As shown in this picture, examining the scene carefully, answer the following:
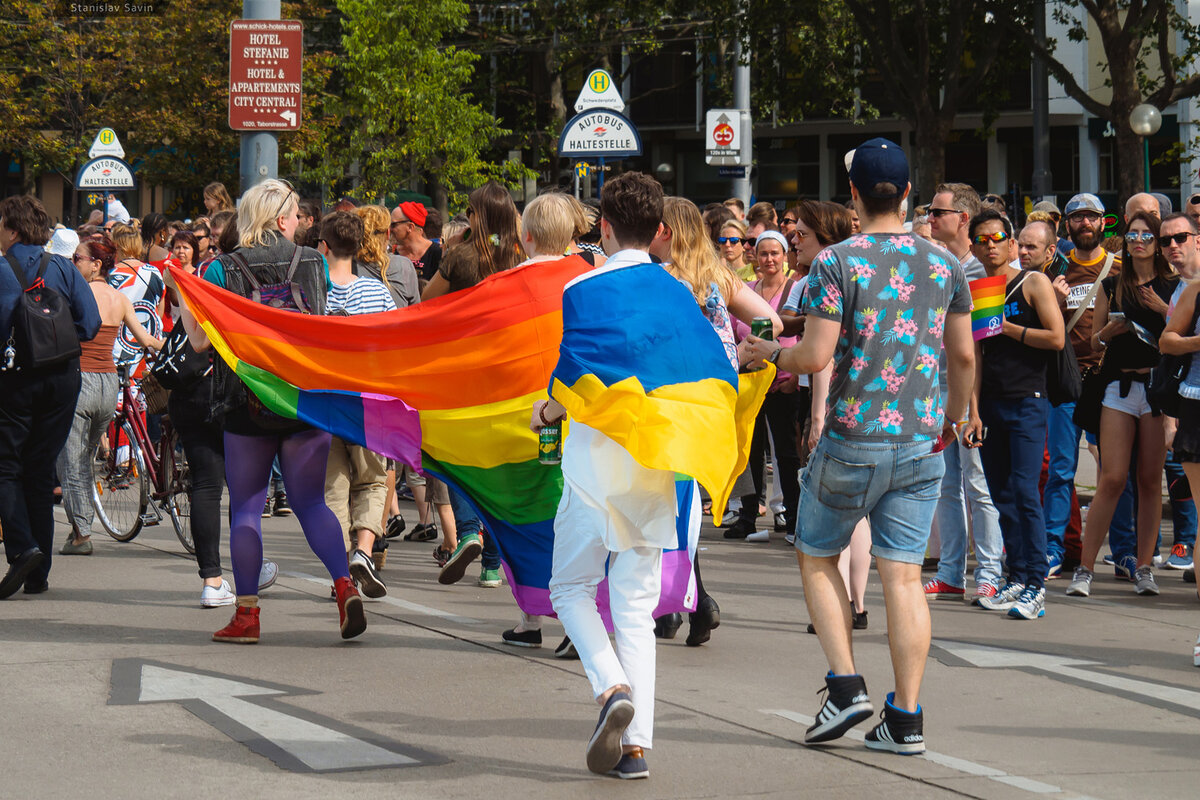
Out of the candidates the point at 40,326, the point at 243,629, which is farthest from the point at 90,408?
the point at 243,629

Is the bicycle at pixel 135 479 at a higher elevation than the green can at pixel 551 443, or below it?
below

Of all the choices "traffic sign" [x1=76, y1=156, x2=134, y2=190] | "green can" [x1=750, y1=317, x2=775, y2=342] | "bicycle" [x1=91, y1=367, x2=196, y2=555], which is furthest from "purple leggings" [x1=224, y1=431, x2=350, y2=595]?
"traffic sign" [x1=76, y1=156, x2=134, y2=190]

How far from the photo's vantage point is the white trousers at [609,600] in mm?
5191

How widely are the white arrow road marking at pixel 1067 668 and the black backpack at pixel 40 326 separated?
4.93 m

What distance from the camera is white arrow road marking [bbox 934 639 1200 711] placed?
668 cm

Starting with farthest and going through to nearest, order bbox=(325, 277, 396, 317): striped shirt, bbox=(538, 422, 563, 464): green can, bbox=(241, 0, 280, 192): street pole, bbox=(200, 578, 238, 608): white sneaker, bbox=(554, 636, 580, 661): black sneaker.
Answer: bbox=(241, 0, 280, 192): street pole, bbox=(325, 277, 396, 317): striped shirt, bbox=(200, 578, 238, 608): white sneaker, bbox=(554, 636, 580, 661): black sneaker, bbox=(538, 422, 563, 464): green can

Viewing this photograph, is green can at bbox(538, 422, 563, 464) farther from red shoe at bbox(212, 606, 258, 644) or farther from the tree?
the tree

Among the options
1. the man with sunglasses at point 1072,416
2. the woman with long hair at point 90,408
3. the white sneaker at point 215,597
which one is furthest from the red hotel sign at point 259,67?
the man with sunglasses at point 1072,416

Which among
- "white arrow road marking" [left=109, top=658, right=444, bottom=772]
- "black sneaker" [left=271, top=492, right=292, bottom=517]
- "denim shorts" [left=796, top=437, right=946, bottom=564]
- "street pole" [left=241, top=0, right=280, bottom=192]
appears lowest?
"black sneaker" [left=271, top=492, right=292, bottom=517]

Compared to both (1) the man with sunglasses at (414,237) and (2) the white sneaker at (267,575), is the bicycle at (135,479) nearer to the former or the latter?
(2) the white sneaker at (267,575)

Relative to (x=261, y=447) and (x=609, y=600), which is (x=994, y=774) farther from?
(x=261, y=447)

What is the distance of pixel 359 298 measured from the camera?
8.76 metres

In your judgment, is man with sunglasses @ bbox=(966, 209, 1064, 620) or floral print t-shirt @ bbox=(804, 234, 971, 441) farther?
man with sunglasses @ bbox=(966, 209, 1064, 620)

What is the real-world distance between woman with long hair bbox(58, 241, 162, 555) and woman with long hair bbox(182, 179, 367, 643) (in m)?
3.18
